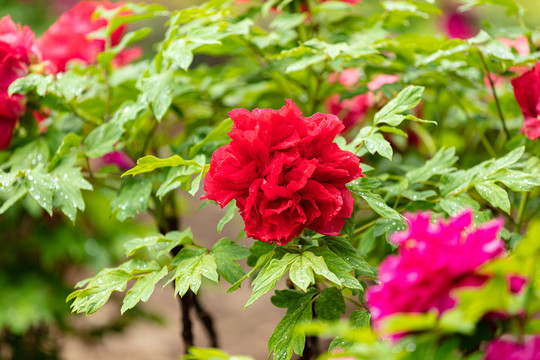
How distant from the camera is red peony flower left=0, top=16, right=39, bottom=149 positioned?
1172 millimetres

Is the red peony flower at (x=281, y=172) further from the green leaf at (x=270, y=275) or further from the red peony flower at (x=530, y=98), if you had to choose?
the red peony flower at (x=530, y=98)

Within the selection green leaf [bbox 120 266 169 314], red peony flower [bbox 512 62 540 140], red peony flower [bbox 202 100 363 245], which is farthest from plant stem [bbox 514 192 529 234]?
green leaf [bbox 120 266 169 314]

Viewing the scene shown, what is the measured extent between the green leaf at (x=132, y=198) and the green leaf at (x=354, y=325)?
1.56ft

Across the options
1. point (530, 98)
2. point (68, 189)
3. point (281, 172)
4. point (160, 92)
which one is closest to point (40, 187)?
point (68, 189)

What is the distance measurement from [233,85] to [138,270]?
2.36ft

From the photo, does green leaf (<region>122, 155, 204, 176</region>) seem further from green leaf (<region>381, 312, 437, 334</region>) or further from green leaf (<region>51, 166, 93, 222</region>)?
green leaf (<region>381, 312, 437, 334</region>)

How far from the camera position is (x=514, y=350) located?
1.72 ft

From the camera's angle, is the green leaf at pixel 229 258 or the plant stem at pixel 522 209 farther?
the plant stem at pixel 522 209

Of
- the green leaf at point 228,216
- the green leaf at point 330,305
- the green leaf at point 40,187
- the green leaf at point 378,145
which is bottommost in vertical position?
the green leaf at point 330,305

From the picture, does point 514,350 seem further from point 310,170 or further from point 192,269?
point 192,269

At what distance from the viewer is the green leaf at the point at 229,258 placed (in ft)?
3.05

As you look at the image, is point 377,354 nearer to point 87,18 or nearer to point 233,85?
point 233,85

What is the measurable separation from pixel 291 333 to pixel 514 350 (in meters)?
0.40

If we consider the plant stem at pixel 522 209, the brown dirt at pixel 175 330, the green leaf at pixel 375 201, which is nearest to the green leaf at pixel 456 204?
the green leaf at pixel 375 201
